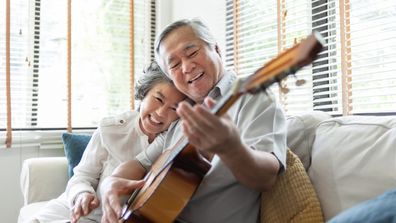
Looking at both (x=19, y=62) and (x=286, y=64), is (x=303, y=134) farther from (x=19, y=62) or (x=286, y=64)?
(x=19, y=62)

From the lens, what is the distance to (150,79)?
153 cm

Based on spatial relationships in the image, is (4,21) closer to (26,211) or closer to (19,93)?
(19,93)

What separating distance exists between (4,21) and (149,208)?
7.03 feet

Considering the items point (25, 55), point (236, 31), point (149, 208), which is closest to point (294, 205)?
point (149, 208)

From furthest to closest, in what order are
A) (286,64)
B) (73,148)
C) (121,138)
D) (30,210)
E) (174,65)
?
(73,148), (30,210), (121,138), (174,65), (286,64)

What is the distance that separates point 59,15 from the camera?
109 inches

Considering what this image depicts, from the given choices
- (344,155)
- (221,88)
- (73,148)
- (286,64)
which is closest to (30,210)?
(73,148)

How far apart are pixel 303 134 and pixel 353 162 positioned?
239mm

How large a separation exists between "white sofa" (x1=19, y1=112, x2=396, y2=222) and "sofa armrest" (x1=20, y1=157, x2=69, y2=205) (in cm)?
136

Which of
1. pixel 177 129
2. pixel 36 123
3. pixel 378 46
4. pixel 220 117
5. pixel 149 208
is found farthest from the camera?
pixel 36 123

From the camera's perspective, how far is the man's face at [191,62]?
125 centimetres

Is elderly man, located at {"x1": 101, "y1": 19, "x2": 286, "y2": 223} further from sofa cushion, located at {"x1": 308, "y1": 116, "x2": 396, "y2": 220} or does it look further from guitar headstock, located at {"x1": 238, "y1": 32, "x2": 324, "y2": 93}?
sofa cushion, located at {"x1": 308, "y1": 116, "x2": 396, "y2": 220}

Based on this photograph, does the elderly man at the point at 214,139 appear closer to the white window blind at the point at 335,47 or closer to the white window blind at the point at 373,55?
the white window blind at the point at 335,47

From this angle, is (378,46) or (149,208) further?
(378,46)
